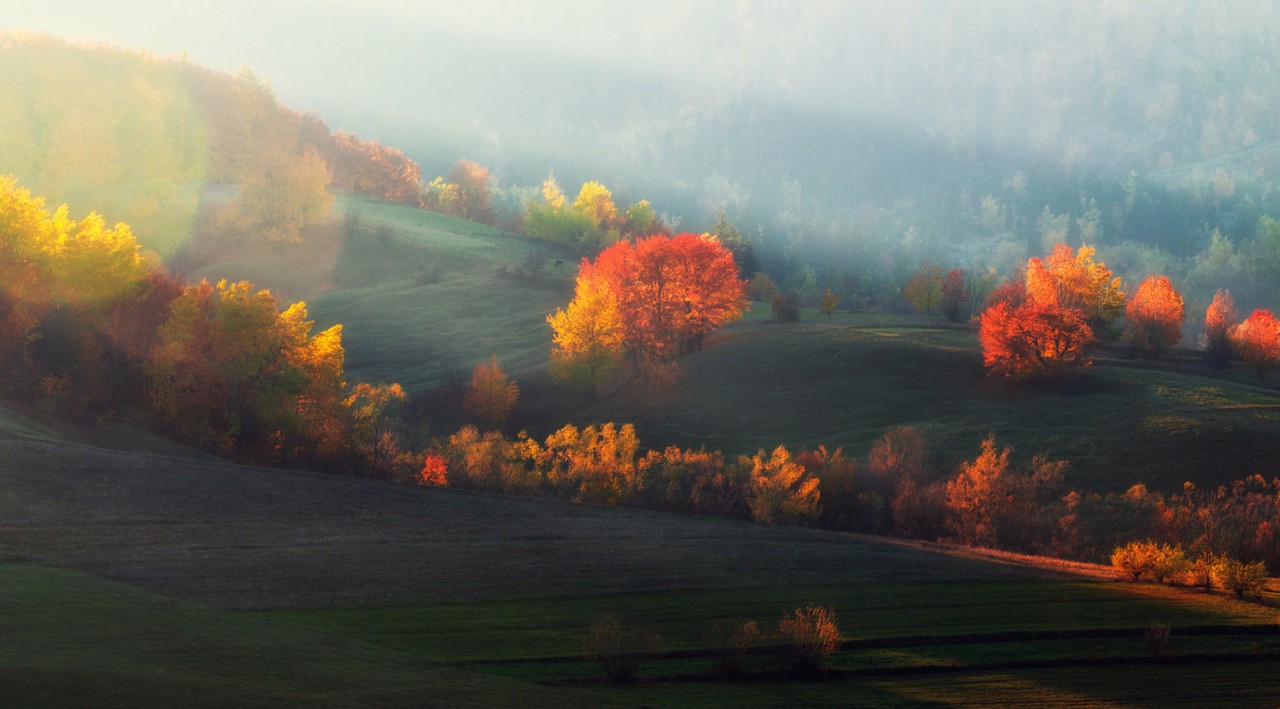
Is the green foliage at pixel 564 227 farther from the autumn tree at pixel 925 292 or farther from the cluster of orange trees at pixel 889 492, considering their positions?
the cluster of orange trees at pixel 889 492

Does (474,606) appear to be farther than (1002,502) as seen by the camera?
No

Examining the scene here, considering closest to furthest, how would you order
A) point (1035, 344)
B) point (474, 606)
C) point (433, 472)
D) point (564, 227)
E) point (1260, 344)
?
point (474, 606)
point (433, 472)
point (1035, 344)
point (1260, 344)
point (564, 227)

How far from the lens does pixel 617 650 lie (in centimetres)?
2686

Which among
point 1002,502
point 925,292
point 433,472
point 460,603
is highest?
point 925,292

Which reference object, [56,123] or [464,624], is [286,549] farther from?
[56,123]

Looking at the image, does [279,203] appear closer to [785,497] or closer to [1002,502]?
[785,497]

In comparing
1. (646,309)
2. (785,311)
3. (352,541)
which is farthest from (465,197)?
(352,541)

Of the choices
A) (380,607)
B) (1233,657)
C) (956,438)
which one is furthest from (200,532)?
(956,438)

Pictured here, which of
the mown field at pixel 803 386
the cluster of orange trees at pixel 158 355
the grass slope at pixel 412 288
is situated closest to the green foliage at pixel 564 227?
the grass slope at pixel 412 288

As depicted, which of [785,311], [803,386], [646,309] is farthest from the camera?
[785,311]

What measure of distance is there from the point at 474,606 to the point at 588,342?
63.2m

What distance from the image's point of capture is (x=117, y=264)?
68.2 m

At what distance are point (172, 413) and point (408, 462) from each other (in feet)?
45.0

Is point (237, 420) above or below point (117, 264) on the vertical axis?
below
